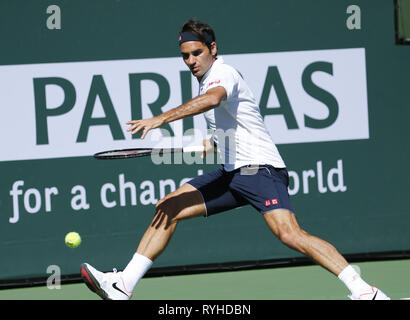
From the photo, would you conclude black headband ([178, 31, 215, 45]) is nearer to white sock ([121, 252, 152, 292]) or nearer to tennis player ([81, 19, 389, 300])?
tennis player ([81, 19, 389, 300])

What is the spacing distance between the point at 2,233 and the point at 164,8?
2.08 m

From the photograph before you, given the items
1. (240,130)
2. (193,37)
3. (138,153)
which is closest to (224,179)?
(240,130)

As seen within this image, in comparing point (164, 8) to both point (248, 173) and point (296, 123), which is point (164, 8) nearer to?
point (296, 123)

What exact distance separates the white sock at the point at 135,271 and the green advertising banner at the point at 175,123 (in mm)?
1568

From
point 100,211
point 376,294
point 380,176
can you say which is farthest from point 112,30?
point 376,294

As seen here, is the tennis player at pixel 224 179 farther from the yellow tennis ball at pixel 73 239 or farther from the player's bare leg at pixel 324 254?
the yellow tennis ball at pixel 73 239

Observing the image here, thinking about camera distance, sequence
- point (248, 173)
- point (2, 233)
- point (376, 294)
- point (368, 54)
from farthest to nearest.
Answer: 1. point (368, 54)
2. point (2, 233)
3. point (248, 173)
4. point (376, 294)

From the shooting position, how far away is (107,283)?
4.72m

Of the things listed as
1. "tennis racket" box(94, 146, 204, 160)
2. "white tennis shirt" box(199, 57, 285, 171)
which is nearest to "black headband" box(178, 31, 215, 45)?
"white tennis shirt" box(199, 57, 285, 171)

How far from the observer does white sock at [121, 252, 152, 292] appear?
4734 mm

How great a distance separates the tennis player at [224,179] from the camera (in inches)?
181

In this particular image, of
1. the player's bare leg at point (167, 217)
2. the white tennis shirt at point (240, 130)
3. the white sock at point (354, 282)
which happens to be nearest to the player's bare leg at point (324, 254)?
the white sock at point (354, 282)

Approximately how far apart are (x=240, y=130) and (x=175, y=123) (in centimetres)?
168

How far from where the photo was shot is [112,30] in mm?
6266
